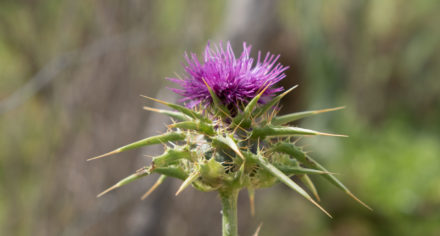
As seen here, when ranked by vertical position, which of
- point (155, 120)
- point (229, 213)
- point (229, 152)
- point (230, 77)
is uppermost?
point (230, 77)

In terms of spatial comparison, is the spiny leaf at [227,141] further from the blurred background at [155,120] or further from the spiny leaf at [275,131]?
the blurred background at [155,120]

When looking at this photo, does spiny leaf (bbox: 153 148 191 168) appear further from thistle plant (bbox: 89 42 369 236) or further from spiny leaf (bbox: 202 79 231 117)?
spiny leaf (bbox: 202 79 231 117)

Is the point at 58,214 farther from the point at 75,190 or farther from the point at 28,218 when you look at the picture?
the point at 28,218

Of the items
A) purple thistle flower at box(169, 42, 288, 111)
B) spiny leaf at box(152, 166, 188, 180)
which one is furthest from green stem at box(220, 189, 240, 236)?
purple thistle flower at box(169, 42, 288, 111)

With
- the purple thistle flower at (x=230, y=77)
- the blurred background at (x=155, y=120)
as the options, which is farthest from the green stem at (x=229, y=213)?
the blurred background at (x=155, y=120)

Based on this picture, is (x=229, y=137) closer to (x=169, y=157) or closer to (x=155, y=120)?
(x=169, y=157)

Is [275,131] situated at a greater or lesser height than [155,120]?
greater

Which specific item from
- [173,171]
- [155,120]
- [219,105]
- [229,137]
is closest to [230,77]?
[219,105]
